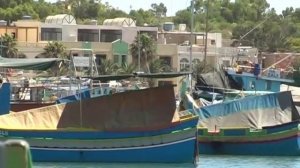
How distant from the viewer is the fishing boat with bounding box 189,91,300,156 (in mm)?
29906

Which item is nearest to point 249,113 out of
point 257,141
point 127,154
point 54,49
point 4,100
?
point 257,141

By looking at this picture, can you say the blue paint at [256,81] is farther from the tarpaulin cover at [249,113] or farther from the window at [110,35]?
the window at [110,35]

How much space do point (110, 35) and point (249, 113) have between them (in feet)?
191

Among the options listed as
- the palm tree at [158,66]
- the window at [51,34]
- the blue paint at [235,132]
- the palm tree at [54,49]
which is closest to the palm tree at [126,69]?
the palm tree at [158,66]

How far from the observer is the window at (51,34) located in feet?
280

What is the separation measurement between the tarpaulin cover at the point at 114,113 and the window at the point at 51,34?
6140 cm

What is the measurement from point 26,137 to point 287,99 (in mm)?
13258

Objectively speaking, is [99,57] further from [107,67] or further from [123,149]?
[123,149]

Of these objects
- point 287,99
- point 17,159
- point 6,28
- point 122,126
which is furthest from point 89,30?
point 17,159

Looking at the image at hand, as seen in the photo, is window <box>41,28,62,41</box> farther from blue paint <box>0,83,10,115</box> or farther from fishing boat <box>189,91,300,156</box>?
blue paint <box>0,83,10,115</box>

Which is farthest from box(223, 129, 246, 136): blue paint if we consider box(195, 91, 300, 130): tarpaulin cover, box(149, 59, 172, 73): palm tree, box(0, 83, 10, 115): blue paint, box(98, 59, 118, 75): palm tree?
box(149, 59, 172, 73): palm tree

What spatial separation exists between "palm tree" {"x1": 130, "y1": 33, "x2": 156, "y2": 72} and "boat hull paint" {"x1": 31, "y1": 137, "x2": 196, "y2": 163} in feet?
185

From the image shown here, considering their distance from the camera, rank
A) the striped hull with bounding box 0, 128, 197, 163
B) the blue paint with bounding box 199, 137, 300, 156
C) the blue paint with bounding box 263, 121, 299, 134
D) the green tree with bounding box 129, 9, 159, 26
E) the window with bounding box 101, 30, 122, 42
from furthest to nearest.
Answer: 1. the green tree with bounding box 129, 9, 159, 26
2. the window with bounding box 101, 30, 122, 42
3. the blue paint with bounding box 199, 137, 300, 156
4. the blue paint with bounding box 263, 121, 299, 134
5. the striped hull with bounding box 0, 128, 197, 163

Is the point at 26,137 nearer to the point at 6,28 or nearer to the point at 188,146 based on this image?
the point at 188,146
